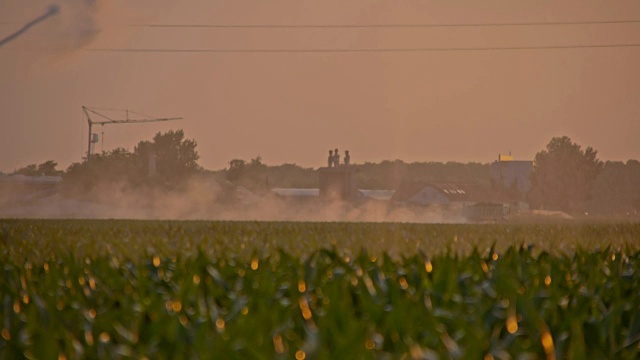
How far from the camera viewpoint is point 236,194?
4771 inches

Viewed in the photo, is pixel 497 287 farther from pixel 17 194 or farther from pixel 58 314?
pixel 17 194

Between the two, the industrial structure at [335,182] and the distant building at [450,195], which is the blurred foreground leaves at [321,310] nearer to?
the industrial structure at [335,182]

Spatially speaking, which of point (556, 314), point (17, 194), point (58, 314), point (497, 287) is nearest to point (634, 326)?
point (556, 314)

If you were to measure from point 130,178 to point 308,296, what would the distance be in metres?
113

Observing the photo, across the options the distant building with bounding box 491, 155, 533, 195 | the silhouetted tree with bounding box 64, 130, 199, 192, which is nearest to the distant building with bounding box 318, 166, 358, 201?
the silhouetted tree with bounding box 64, 130, 199, 192

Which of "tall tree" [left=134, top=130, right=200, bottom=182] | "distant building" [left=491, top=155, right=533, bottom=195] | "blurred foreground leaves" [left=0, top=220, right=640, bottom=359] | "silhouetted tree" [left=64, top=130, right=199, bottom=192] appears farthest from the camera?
"distant building" [left=491, top=155, right=533, bottom=195]

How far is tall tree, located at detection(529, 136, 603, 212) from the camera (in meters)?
137

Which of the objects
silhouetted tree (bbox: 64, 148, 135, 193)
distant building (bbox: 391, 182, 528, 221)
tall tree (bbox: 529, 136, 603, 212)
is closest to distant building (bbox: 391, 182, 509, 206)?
distant building (bbox: 391, 182, 528, 221)

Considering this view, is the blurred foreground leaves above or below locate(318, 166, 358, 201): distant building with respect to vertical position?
above

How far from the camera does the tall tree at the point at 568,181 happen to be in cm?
13712

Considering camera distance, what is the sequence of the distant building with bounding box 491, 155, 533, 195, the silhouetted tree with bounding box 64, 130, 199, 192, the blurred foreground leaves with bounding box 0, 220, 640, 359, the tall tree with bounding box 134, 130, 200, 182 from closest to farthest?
the blurred foreground leaves with bounding box 0, 220, 640, 359 < the silhouetted tree with bounding box 64, 130, 199, 192 < the tall tree with bounding box 134, 130, 200, 182 < the distant building with bounding box 491, 155, 533, 195

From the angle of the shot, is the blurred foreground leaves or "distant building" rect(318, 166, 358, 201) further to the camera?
"distant building" rect(318, 166, 358, 201)

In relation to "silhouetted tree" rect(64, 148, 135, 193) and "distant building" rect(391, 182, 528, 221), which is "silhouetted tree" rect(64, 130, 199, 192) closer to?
"silhouetted tree" rect(64, 148, 135, 193)

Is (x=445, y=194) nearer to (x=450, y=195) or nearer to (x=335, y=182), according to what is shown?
(x=450, y=195)
